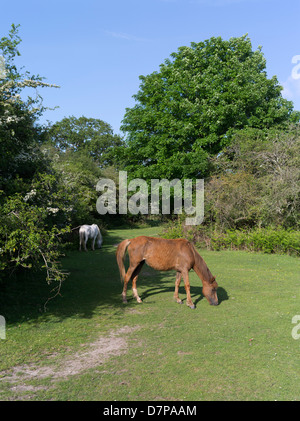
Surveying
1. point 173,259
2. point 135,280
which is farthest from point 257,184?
point 135,280

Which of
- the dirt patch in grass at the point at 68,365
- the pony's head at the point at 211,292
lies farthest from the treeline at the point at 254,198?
the dirt patch in grass at the point at 68,365

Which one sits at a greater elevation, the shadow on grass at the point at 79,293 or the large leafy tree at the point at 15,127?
the large leafy tree at the point at 15,127

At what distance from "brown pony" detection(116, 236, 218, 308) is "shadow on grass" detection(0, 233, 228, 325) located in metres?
0.79

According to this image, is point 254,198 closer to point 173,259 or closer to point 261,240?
point 261,240

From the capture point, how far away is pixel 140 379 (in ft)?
16.9

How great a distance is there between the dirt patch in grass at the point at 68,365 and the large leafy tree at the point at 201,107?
18346 millimetres

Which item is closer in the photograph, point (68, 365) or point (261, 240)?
point (68, 365)

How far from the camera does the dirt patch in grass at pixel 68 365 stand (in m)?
5.25

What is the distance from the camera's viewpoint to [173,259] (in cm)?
946

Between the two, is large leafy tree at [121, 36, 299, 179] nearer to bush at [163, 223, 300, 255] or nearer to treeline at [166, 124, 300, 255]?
treeline at [166, 124, 300, 255]

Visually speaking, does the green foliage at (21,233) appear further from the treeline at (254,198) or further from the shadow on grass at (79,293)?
the treeline at (254,198)

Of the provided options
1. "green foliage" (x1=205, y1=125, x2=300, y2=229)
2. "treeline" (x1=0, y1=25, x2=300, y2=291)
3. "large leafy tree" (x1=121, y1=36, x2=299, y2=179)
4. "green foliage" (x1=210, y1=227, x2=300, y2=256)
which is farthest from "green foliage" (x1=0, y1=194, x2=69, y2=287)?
"large leafy tree" (x1=121, y1=36, x2=299, y2=179)

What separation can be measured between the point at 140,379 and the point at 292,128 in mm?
23228

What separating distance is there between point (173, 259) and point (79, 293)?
3.31 meters
